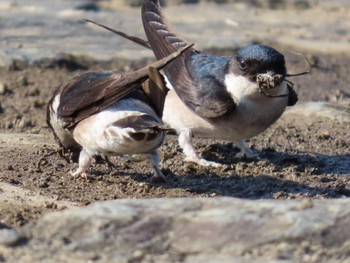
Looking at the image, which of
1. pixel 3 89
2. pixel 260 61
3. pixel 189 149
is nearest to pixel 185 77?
pixel 189 149

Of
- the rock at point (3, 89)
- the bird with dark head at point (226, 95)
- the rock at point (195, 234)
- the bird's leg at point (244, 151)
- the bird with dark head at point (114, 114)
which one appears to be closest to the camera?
the rock at point (195, 234)

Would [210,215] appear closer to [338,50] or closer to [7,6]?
[338,50]

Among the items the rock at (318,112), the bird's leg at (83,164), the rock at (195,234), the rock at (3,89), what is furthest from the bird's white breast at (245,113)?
the rock at (3,89)

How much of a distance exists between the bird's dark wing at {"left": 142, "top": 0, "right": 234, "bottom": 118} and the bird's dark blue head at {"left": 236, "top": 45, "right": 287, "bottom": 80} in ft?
0.79

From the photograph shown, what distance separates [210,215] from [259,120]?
2436mm

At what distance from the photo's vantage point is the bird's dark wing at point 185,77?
275 inches

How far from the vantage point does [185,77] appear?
7.46 meters

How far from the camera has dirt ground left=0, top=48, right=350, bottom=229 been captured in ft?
20.0

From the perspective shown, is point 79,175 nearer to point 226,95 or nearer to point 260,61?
point 226,95

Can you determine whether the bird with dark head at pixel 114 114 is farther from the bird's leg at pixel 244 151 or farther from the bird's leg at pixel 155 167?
the bird's leg at pixel 244 151

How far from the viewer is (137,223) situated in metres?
4.48

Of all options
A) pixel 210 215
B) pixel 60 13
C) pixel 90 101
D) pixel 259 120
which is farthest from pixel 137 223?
pixel 60 13

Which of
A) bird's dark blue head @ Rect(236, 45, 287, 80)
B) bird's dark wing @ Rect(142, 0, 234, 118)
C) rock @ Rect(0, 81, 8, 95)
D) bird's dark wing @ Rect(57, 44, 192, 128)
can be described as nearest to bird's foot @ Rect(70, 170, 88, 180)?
bird's dark wing @ Rect(57, 44, 192, 128)

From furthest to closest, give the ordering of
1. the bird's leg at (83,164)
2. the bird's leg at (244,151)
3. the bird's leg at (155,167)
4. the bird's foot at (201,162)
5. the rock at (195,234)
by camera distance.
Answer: the bird's leg at (244,151) < the bird's foot at (201,162) < the bird's leg at (83,164) < the bird's leg at (155,167) < the rock at (195,234)
